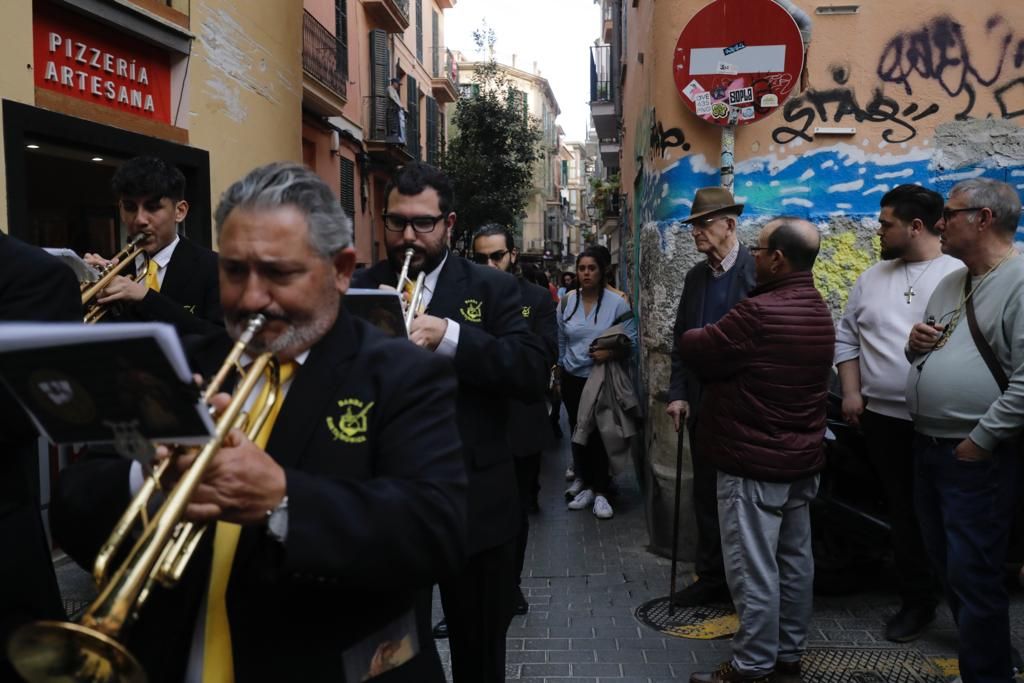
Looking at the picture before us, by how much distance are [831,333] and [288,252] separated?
2.64 metres

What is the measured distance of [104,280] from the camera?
3.66 meters

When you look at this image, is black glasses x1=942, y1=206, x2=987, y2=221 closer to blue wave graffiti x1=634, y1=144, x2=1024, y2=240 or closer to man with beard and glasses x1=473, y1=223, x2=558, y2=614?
man with beard and glasses x1=473, y1=223, x2=558, y2=614

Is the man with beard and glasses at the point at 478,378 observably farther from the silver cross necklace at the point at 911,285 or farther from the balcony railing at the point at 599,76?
the balcony railing at the point at 599,76

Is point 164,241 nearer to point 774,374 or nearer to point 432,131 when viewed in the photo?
point 774,374

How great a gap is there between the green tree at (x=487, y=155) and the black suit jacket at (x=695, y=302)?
2029 centimetres

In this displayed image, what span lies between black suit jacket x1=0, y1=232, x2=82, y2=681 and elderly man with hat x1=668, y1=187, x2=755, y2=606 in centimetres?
300

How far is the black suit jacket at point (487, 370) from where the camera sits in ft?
10.2

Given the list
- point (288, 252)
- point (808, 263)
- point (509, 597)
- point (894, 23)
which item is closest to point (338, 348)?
point (288, 252)

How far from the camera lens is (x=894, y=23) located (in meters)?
5.80

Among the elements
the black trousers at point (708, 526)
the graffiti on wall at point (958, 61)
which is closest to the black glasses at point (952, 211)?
the black trousers at point (708, 526)

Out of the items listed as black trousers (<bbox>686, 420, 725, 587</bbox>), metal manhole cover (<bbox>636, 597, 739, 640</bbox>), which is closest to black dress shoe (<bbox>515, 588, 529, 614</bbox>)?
metal manhole cover (<bbox>636, 597, 739, 640</bbox>)

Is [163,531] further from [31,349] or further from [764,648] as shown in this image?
[764,648]

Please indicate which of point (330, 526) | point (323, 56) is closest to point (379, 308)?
point (330, 526)

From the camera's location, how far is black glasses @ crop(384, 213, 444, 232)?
3.29 meters
